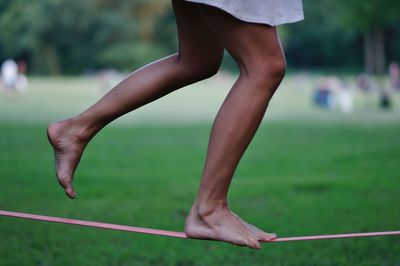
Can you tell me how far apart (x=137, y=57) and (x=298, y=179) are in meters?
34.8

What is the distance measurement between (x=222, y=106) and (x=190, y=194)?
3.51m

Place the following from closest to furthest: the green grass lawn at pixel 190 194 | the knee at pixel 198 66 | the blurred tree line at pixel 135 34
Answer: the knee at pixel 198 66 < the green grass lawn at pixel 190 194 < the blurred tree line at pixel 135 34

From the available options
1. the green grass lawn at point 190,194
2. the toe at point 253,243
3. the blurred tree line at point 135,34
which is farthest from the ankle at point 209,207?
the green grass lawn at point 190,194

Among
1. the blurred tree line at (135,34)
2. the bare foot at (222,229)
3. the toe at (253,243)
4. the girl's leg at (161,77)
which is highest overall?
the girl's leg at (161,77)

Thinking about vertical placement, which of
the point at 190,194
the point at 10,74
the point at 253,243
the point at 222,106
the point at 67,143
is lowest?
the point at 10,74

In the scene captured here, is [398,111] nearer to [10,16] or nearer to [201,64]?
[10,16]

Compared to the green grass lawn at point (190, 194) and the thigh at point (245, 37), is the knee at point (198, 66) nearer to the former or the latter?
the thigh at point (245, 37)

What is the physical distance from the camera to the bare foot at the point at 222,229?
7.41 ft

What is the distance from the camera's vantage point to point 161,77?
242 centimetres

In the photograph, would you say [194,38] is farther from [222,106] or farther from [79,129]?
[79,129]

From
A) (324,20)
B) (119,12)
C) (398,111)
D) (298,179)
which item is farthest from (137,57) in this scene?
(298,179)

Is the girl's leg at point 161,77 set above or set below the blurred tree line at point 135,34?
above

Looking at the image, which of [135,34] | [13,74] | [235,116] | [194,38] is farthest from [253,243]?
[135,34]

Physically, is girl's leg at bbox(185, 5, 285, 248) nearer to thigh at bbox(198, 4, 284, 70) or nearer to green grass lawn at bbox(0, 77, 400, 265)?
thigh at bbox(198, 4, 284, 70)
